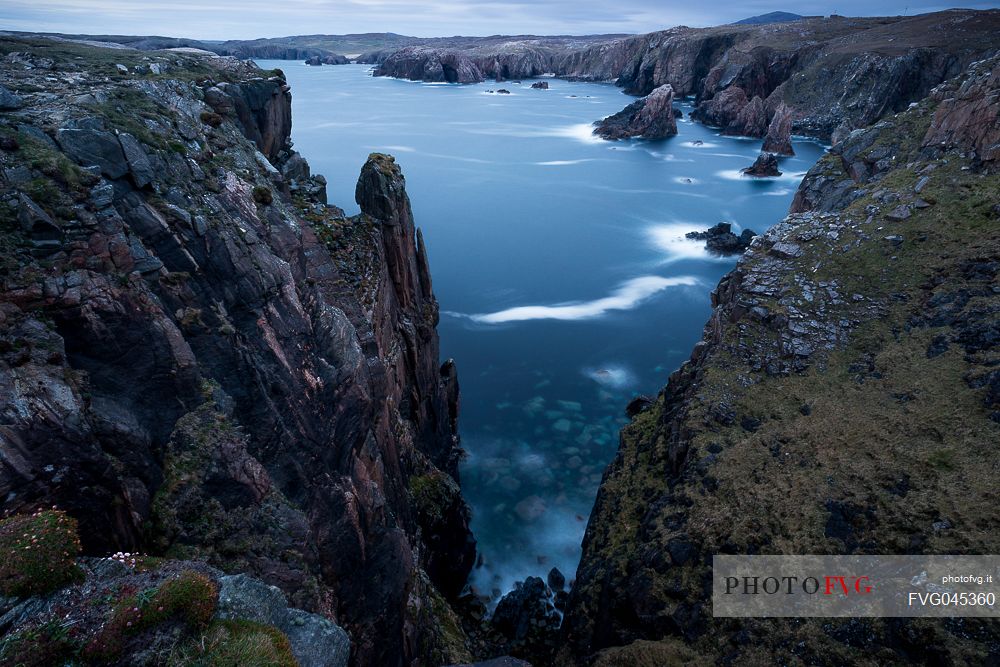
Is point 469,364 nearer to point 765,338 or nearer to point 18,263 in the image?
point 765,338

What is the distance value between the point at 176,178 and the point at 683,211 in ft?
289

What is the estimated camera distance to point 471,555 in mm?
32625

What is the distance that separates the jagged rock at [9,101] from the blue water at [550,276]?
30.4 m

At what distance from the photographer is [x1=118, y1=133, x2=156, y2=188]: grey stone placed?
51.3ft

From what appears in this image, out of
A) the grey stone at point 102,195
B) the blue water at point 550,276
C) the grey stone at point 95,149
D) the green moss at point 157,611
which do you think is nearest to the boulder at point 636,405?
the blue water at point 550,276

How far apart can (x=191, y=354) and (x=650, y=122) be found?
15011 centimetres

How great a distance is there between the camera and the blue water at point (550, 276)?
3869 cm

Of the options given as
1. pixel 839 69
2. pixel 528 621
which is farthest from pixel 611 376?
pixel 839 69

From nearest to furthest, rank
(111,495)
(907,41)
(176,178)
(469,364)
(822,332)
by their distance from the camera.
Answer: (111,495) → (176,178) → (822,332) → (469,364) → (907,41)

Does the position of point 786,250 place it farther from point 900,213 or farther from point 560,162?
point 560,162

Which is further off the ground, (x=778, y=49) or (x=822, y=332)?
(x=778, y=49)

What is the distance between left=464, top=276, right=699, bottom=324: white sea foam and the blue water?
238 millimetres

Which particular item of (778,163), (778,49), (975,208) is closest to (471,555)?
(975,208)
